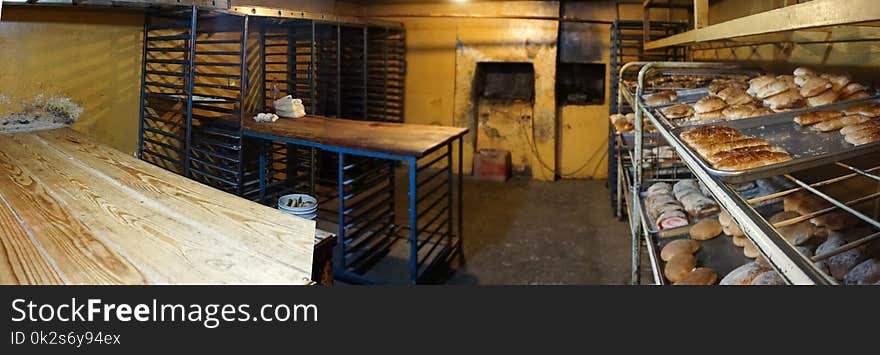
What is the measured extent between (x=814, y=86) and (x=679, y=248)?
0.52 meters

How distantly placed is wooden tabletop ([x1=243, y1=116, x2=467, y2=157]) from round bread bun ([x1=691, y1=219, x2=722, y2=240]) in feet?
2.73

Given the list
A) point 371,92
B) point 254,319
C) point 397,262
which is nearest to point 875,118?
point 254,319

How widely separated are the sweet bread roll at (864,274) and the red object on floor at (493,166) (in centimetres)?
315

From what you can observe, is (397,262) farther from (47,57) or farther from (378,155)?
(47,57)

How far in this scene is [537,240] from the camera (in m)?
2.75

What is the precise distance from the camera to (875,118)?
1.05 m

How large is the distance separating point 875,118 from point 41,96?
1493 mm

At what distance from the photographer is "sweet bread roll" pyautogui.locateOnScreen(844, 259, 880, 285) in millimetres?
871

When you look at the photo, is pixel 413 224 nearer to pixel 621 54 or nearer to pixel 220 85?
pixel 220 85

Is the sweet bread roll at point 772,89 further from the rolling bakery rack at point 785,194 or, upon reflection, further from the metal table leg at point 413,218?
the metal table leg at point 413,218

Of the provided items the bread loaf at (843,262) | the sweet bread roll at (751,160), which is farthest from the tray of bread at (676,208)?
the sweet bread roll at (751,160)

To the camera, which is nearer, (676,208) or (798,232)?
(798,232)

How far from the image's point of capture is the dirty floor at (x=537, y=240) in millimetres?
2316

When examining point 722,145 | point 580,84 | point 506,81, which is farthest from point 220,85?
point 580,84
